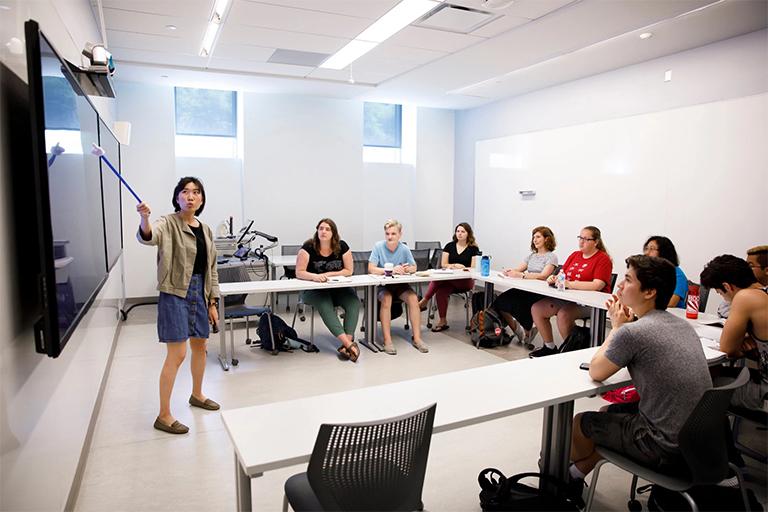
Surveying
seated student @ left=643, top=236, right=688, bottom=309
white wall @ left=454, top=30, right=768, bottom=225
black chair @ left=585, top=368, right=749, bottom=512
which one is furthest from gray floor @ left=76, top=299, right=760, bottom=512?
white wall @ left=454, top=30, right=768, bottom=225

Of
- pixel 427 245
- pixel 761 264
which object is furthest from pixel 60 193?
pixel 427 245

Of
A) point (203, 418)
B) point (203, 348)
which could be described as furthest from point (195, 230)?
point (203, 418)

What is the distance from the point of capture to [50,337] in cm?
147

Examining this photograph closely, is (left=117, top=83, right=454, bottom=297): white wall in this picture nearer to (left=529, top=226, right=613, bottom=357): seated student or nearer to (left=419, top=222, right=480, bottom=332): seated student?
(left=419, top=222, right=480, bottom=332): seated student

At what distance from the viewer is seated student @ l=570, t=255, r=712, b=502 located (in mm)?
1893

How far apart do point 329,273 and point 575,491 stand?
9.90ft

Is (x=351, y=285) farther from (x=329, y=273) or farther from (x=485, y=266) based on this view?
(x=485, y=266)

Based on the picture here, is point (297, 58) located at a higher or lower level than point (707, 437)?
higher

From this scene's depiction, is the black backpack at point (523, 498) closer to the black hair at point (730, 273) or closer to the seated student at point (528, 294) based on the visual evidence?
the black hair at point (730, 273)

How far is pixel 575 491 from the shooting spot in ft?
7.44

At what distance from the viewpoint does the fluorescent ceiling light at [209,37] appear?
13.9 feet

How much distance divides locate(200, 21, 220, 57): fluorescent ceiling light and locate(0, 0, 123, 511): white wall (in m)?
1.67

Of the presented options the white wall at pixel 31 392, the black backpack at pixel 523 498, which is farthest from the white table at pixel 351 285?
the black backpack at pixel 523 498

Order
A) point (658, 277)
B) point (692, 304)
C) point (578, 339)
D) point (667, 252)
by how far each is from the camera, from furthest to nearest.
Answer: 1. point (578, 339)
2. point (667, 252)
3. point (692, 304)
4. point (658, 277)
